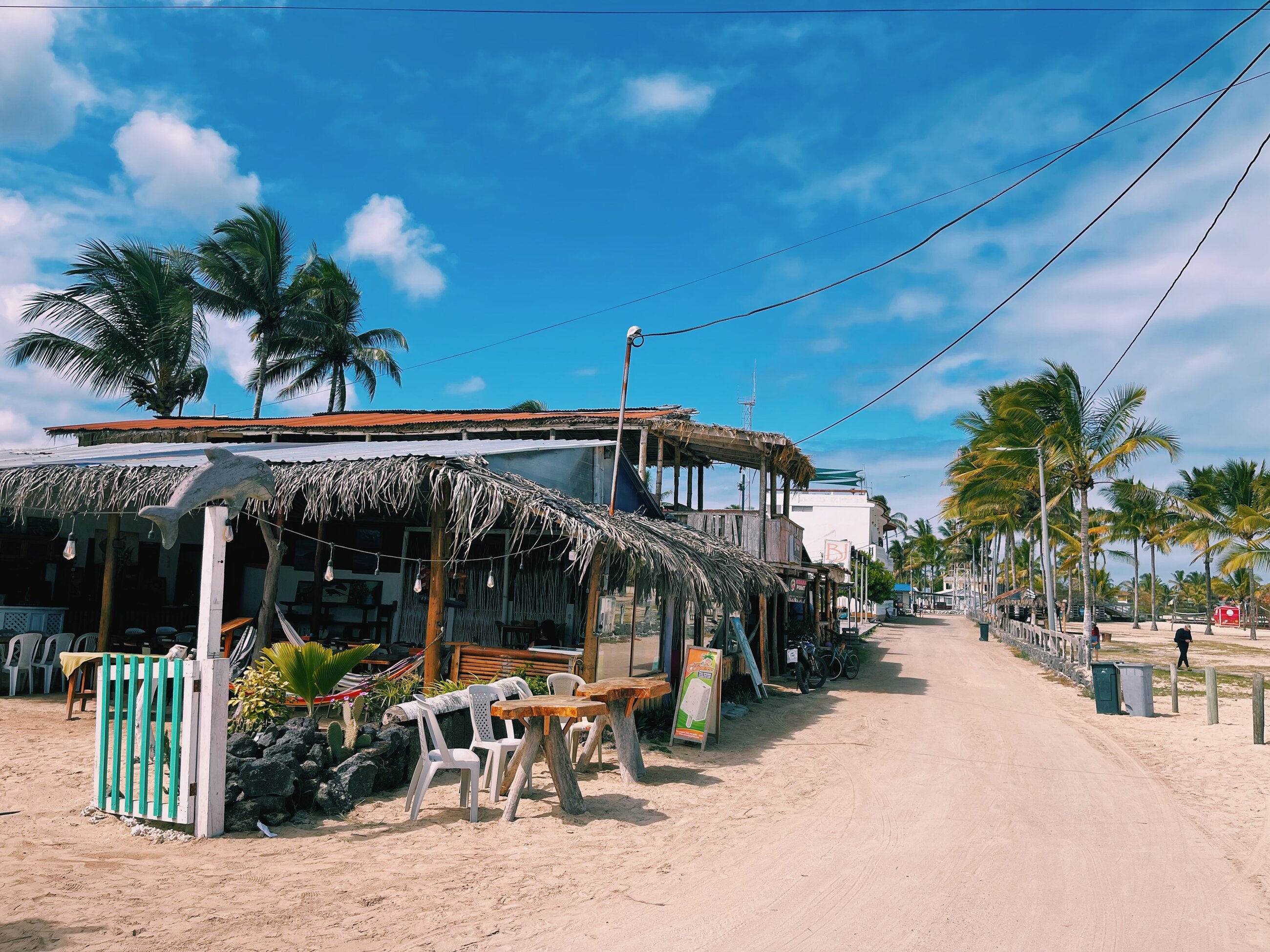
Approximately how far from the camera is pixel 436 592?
9.53 m

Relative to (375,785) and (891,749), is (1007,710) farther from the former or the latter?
(375,785)

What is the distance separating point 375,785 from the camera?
7137 mm

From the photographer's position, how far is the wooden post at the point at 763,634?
57.3 ft

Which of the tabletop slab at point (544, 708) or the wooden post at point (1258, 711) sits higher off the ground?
the tabletop slab at point (544, 708)

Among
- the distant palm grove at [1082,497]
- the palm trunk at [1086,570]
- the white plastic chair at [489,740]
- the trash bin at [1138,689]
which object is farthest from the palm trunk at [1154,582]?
the white plastic chair at [489,740]

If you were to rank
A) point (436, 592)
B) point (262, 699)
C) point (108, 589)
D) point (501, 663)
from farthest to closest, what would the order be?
point (108, 589)
point (501, 663)
point (436, 592)
point (262, 699)

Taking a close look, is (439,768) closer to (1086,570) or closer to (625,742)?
(625,742)

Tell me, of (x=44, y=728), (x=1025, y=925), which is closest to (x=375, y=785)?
(x=44, y=728)

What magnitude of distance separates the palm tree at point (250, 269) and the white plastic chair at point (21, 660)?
1519 centimetres

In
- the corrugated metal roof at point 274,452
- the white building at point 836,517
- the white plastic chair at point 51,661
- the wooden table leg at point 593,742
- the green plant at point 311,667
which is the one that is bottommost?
the wooden table leg at point 593,742

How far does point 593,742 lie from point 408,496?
10.8ft

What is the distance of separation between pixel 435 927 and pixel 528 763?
2388 mm

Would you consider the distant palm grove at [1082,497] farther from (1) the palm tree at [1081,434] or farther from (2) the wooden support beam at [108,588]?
(2) the wooden support beam at [108,588]

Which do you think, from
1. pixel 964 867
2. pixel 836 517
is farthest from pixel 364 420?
pixel 836 517
